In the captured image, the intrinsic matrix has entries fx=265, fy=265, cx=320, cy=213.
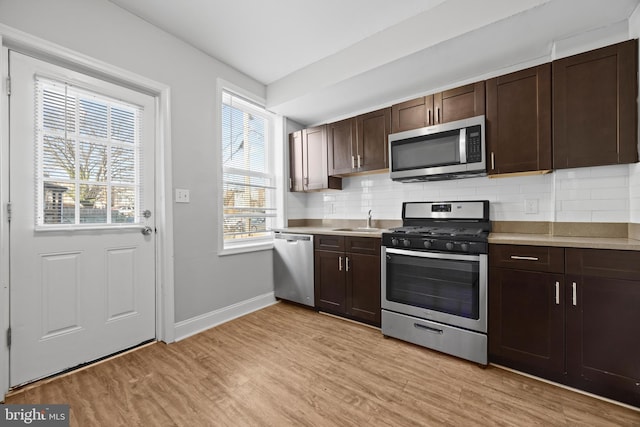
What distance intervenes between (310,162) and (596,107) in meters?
2.59

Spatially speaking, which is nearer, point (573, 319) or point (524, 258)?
point (573, 319)

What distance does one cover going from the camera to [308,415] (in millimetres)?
1476

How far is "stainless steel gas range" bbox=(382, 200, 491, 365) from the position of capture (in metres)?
1.97

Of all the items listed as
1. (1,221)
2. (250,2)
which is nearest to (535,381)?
(250,2)

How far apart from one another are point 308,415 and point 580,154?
2.52 metres

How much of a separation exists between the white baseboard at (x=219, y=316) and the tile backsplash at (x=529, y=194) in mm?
1458

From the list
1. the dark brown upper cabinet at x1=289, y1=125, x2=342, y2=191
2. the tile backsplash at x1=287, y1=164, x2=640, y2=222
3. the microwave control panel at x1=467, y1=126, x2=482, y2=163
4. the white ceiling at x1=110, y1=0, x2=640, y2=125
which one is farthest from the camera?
the dark brown upper cabinet at x1=289, y1=125, x2=342, y2=191

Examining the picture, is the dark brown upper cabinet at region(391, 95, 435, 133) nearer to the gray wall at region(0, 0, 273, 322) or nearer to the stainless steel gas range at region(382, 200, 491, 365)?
the stainless steel gas range at region(382, 200, 491, 365)

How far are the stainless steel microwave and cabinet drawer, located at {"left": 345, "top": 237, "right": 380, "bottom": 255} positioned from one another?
2.29 ft

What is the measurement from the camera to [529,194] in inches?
91.5

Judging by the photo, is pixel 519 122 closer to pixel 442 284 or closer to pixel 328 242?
pixel 442 284

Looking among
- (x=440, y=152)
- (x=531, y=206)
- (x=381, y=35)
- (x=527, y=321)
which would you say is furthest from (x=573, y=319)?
(x=381, y=35)

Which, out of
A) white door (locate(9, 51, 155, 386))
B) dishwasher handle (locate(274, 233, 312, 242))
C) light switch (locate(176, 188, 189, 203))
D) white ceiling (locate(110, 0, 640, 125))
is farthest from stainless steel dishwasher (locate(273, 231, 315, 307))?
white ceiling (locate(110, 0, 640, 125))

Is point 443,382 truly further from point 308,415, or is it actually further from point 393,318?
point 308,415
